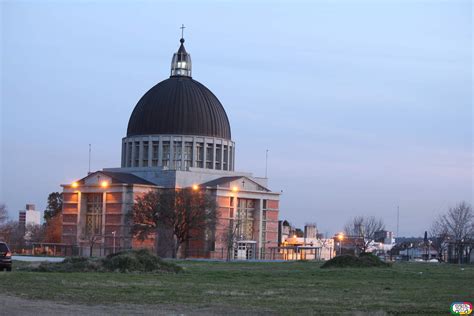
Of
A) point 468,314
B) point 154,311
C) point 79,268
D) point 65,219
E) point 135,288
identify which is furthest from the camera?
point 65,219

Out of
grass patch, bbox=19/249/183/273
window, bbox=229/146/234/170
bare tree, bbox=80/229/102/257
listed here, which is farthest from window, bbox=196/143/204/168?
grass patch, bbox=19/249/183/273

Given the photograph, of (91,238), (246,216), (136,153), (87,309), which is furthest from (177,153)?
(87,309)

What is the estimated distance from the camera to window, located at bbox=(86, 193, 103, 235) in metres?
134

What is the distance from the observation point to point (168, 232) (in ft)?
401

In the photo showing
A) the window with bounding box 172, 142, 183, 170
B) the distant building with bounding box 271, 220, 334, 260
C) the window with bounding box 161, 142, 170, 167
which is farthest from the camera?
the window with bounding box 161, 142, 170, 167

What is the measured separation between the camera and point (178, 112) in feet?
468

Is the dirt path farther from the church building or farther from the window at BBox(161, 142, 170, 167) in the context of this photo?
the window at BBox(161, 142, 170, 167)

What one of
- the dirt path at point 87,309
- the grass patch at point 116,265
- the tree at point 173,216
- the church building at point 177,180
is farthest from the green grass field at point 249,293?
the church building at point 177,180

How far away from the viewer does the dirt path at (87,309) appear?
26172mm

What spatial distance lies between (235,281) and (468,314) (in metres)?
19.6

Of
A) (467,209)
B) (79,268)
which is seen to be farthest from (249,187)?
(79,268)

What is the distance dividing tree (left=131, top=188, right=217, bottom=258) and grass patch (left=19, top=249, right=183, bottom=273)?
6853 cm

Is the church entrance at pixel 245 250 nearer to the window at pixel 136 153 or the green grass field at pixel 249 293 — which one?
the window at pixel 136 153

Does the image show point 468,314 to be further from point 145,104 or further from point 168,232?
point 145,104
